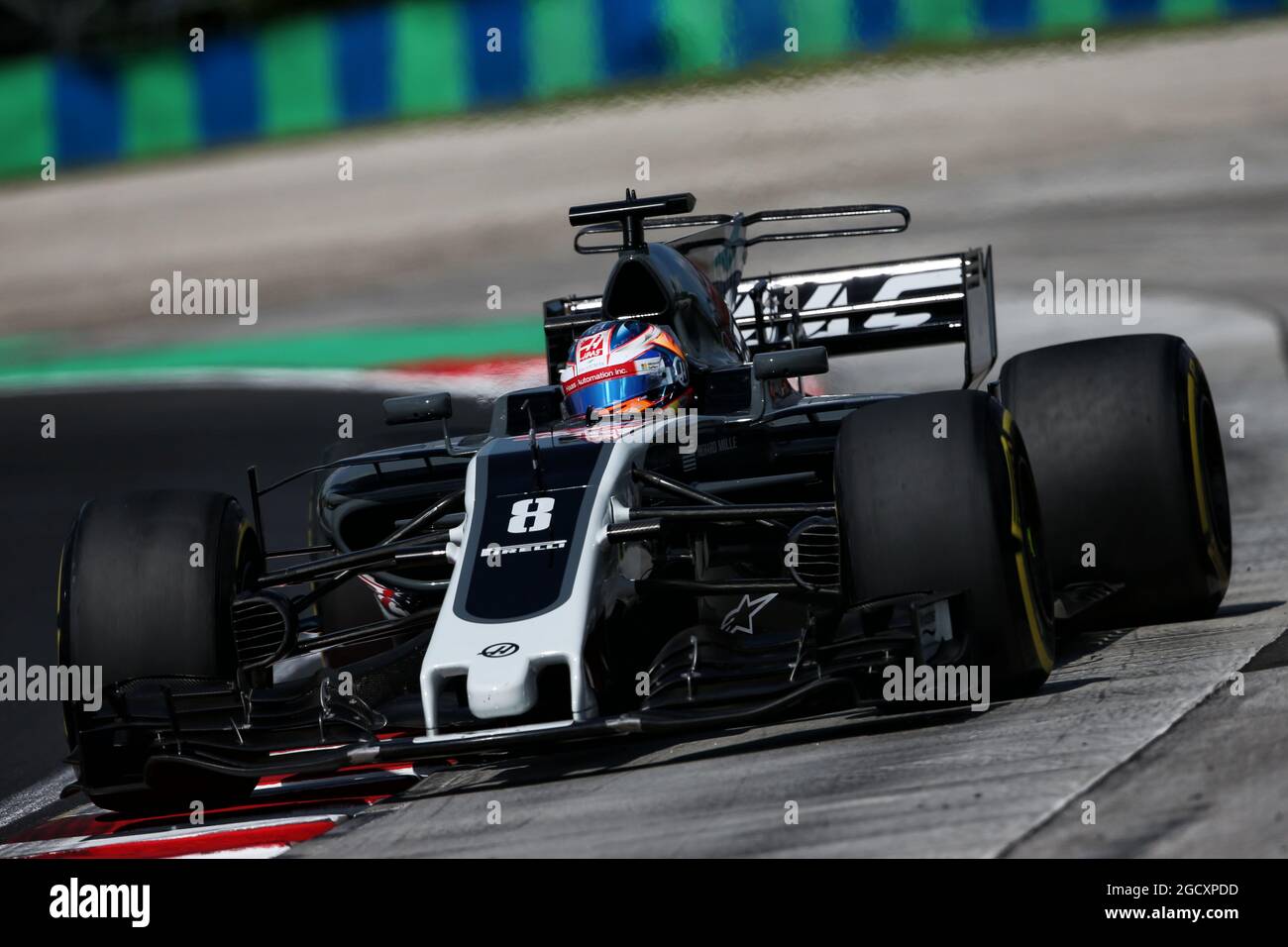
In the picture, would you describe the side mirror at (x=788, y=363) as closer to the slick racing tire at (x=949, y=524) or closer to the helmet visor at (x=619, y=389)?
the helmet visor at (x=619, y=389)

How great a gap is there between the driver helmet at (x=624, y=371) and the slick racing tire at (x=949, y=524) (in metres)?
1.40

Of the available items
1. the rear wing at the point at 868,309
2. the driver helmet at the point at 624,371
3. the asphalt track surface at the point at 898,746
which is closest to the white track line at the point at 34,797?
the asphalt track surface at the point at 898,746

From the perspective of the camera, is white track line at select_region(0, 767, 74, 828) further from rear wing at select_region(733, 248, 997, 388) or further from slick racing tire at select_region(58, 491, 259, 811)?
rear wing at select_region(733, 248, 997, 388)

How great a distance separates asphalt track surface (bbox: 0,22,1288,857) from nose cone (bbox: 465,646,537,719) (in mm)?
274

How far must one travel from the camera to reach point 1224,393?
11.7 metres

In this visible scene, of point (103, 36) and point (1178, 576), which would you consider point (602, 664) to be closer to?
point (1178, 576)

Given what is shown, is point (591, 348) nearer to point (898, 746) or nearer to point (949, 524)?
point (949, 524)

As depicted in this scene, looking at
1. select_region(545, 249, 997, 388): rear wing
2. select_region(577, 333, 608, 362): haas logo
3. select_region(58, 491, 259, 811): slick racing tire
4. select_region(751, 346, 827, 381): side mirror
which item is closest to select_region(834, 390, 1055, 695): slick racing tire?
select_region(751, 346, 827, 381): side mirror

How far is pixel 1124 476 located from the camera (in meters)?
6.80

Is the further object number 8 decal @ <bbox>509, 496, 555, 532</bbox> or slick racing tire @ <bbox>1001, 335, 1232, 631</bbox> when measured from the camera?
slick racing tire @ <bbox>1001, 335, 1232, 631</bbox>

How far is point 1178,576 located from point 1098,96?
16484 mm

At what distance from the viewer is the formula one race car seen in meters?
5.68
